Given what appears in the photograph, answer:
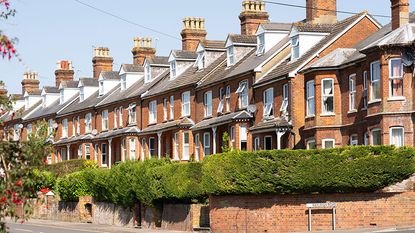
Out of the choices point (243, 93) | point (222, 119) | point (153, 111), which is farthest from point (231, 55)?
point (153, 111)

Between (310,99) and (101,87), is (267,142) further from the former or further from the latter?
(101,87)

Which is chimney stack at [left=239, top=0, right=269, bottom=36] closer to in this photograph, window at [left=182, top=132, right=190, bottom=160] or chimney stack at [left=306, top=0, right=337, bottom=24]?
window at [left=182, top=132, right=190, bottom=160]

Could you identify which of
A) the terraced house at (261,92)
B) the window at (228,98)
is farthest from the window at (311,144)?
the window at (228,98)

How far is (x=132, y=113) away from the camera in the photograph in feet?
232

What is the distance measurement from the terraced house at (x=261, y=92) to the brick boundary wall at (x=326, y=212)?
4.26m

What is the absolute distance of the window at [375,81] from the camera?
132ft

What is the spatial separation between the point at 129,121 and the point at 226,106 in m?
17.7

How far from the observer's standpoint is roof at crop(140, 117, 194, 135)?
6025 cm

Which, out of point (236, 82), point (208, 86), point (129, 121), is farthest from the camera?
point (129, 121)

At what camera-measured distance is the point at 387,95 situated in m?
39.4

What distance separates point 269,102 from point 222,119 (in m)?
4.70

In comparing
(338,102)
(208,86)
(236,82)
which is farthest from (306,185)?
(208,86)

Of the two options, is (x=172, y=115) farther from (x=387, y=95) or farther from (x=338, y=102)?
(x=387, y=95)

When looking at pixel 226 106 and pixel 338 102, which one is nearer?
pixel 338 102
